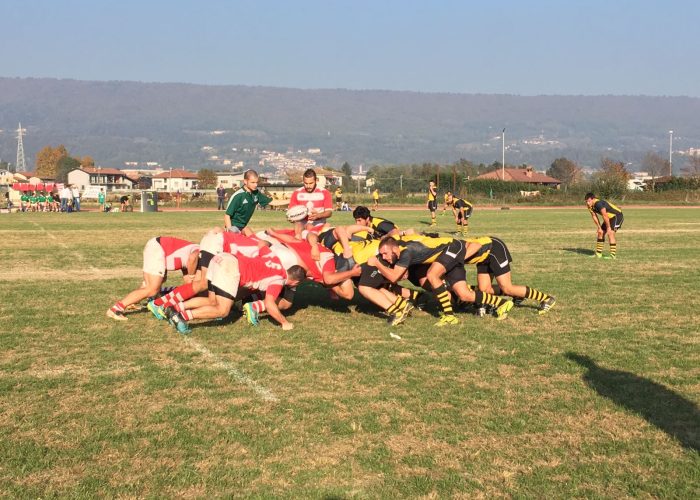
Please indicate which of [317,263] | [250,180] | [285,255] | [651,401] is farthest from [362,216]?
[651,401]

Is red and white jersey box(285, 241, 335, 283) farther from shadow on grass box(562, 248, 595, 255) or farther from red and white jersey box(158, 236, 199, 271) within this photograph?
shadow on grass box(562, 248, 595, 255)

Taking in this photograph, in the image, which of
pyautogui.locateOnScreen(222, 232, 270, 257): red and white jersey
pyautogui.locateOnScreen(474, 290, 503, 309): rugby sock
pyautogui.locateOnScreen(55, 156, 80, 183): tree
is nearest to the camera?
pyautogui.locateOnScreen(222, 232, 270, 257): red and white jersey

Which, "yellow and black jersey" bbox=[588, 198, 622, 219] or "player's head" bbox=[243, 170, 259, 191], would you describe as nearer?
"player's head" bbox=[243, 170, 259, 191]

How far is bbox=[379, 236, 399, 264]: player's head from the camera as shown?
9.01 meters

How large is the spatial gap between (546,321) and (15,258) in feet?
41.8

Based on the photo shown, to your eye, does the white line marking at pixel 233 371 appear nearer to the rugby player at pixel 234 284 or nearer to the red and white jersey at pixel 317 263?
the rugby player at pixel 234 284

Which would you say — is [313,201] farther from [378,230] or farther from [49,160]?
[49,160]

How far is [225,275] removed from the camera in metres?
8.63

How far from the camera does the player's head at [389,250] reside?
29.6 ft

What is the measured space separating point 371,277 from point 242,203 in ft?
10.3

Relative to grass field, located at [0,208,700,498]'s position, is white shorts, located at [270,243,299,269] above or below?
above

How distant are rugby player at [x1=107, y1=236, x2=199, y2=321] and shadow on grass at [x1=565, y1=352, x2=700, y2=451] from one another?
16.1 ft

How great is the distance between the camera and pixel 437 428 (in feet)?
18.1

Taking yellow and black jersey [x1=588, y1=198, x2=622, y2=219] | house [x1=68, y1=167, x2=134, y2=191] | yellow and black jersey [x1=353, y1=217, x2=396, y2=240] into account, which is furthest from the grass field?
Result: house [x1=68, y1=167, x2=134, y2=191]
